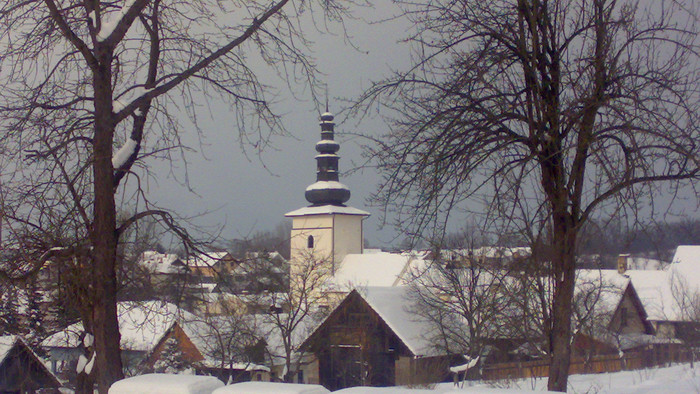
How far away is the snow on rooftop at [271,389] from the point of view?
4357 mm

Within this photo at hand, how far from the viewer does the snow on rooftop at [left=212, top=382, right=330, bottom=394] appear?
4357mm

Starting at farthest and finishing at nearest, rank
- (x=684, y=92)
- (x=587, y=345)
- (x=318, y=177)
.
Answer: (x=318, y=177) < (x=587, y=345) < (x=684, y=92)

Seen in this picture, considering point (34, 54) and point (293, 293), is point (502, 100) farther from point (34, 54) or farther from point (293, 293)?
point (293, 293)

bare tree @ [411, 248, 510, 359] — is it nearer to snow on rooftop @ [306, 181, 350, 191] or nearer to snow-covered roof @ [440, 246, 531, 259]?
snow-covered roof @ [440, 246, 531, 259]

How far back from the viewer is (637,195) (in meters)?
6.04

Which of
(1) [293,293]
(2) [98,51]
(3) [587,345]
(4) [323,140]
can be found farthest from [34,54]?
(4) [323,140]

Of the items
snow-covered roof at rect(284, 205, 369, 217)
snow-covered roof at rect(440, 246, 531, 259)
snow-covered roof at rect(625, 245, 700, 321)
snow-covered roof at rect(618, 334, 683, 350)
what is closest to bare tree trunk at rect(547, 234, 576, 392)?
snow-covered roof at rect(440, 246, 531, 259)

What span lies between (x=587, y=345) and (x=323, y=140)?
115ft

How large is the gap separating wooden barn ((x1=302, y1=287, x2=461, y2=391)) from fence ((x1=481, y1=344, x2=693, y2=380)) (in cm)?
836

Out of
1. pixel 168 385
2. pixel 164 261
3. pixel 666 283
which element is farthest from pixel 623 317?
pixel 168 385

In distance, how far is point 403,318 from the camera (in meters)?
36.5

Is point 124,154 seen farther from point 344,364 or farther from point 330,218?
point 330,218

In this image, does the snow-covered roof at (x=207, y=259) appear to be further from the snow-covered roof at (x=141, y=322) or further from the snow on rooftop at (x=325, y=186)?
the snow on rooftop at (x=325, y=186)

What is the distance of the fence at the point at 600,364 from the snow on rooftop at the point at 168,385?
12.4 meters
